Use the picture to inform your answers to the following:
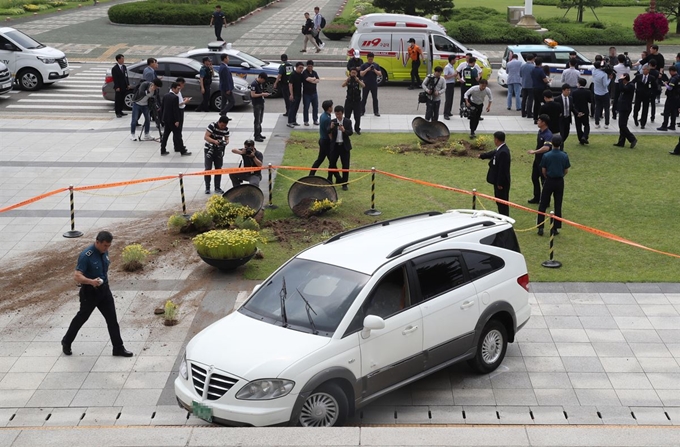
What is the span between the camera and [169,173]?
18.9 m

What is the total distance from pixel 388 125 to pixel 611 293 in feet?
40.7

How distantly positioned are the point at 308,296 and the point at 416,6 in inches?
1519

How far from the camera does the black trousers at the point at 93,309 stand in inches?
403

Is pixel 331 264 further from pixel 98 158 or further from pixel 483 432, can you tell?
pixel 98 158

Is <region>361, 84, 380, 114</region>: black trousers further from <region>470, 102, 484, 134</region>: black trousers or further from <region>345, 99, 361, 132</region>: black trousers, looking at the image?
<region>470, 102, 484, 134</region>: black trousers

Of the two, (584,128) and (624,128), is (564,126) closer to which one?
(584,128)

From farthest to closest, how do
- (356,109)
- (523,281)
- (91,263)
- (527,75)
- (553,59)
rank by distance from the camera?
(553,59) → (527,75) → (356,109) → (523,281) → (91,263)

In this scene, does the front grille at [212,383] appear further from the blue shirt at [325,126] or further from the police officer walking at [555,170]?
the blue shirt at [325,126]

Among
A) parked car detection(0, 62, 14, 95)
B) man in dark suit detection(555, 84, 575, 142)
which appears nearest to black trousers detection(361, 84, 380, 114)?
man in dark suit detection(555, 84, 575, 142)

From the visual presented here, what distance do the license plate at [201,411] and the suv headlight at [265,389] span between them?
0.35m

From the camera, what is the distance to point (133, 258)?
13328 millimetres

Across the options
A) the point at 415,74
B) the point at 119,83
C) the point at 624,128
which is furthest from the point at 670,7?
the point at 119,83

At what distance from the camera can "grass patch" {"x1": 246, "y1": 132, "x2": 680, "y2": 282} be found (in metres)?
13.8

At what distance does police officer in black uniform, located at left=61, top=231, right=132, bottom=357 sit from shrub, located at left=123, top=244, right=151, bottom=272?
2869mm
